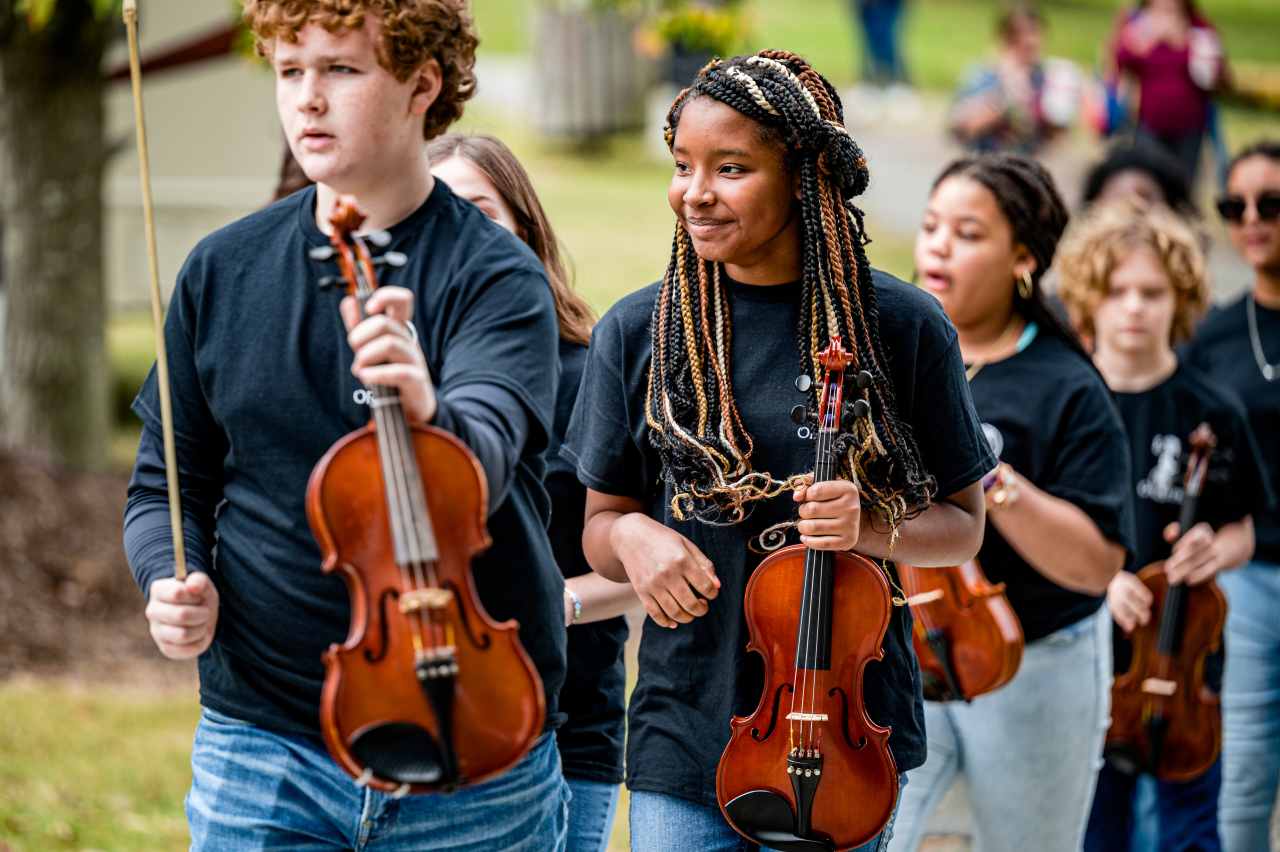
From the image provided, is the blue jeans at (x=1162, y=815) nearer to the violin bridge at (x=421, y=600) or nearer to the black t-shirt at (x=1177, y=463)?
the black t-shirt at (x=1177, y=463)

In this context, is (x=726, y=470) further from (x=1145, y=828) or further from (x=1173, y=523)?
(x=1145, y=828)

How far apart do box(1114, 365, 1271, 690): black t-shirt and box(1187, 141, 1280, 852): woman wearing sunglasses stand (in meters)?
0.13

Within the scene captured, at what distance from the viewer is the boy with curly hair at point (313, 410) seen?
2.44 metres

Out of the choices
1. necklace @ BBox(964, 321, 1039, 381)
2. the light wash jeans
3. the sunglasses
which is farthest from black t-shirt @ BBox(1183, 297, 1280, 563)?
the light wash jeans

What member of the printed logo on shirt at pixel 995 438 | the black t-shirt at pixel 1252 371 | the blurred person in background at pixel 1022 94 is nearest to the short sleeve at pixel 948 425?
the printed logo on shirt at pixel 995 438

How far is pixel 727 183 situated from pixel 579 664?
107 cm

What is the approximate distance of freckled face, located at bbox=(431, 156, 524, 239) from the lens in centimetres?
346

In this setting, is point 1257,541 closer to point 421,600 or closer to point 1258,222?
point 1258,222

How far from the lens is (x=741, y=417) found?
288 centimetres

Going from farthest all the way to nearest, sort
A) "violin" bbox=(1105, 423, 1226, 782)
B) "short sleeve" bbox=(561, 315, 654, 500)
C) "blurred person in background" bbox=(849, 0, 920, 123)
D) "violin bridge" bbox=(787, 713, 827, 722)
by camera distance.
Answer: "blurred person in background" bbox=(849, 0, 920, 123)
"violin" bbox=(1105, 423, 1226, 782)
"short sleeve" bbox=(561, 315, 654, 500)
"violin bridge" bbox=(787, 713, 827, 722)

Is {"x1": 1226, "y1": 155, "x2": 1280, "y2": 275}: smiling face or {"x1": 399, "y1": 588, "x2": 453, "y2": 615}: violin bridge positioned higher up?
{"x1": 1226, "y1": 155, "x2": 1280, "y2": 275}: smiling face

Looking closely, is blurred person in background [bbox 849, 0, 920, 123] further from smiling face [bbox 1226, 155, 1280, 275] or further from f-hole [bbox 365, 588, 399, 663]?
f-hole [bbox 365, 588, 399, 663]

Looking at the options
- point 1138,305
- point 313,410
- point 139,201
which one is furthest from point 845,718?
point 139,201

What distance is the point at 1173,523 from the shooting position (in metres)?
4.59
